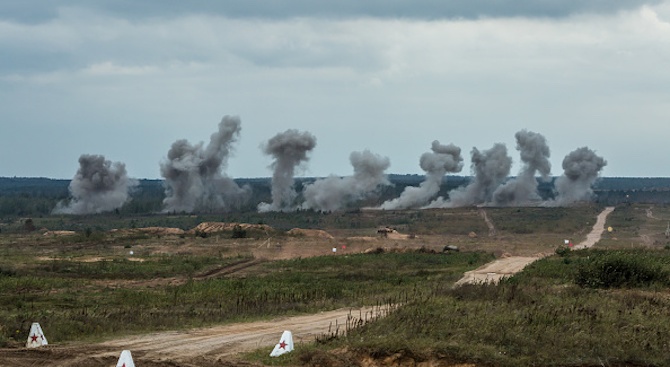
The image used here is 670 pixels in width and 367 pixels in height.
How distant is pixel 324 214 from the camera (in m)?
116

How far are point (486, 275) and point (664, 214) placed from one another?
7690 centimetres

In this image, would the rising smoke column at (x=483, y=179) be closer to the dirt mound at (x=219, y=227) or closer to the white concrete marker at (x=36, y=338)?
the dirt mound at (x=219, y=227)

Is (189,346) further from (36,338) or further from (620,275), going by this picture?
(620,275)

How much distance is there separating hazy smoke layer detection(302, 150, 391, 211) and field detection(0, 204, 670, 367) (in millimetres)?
30490

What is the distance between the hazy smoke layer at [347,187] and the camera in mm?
115312

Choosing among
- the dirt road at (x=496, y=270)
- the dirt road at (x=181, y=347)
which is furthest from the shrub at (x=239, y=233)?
the dirt road at (x=181, y=347)

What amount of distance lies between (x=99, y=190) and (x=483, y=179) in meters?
50.9

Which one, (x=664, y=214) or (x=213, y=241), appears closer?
(x=213, y=241)

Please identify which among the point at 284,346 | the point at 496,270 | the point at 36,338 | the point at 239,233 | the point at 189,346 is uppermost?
the point at 239,233

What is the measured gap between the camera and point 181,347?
23703mm

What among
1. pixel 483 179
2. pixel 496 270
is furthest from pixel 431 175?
pixel 496 270

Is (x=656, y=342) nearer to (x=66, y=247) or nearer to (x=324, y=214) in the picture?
(x=66, y=247)

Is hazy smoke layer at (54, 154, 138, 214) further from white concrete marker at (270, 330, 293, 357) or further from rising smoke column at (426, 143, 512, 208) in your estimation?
white concrete marker at (270, 330, 293, 357)

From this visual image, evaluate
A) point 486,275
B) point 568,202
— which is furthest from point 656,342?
point 568,202
